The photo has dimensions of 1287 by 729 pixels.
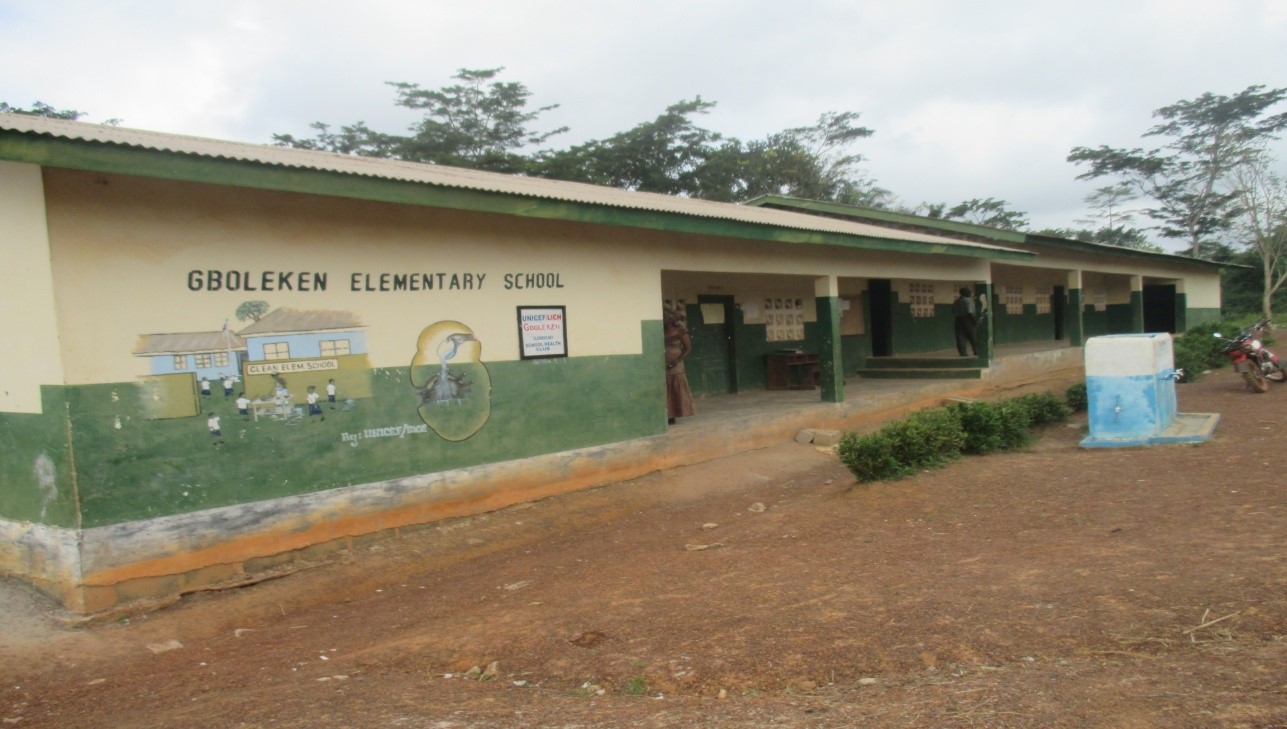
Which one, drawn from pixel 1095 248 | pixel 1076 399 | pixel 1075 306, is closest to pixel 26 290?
pixel 1076 399

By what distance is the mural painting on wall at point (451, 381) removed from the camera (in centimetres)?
741

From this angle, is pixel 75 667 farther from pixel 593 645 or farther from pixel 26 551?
pixel 593 645

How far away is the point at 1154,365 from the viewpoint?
8.88 metres

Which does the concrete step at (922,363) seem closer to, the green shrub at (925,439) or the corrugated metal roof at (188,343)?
the green shrub at (925,439)

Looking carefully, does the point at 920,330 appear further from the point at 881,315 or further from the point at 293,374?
the point at 293,374

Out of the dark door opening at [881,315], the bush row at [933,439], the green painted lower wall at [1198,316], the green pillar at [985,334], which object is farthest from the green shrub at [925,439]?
the green painted lower wall at [1198,316]

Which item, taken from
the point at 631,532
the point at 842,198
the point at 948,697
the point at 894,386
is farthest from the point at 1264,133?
the point at 948,697

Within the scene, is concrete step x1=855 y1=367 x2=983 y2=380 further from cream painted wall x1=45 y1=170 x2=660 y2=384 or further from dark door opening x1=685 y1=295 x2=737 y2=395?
cream painted wall x1=45 y1=170 x2=660 y2=384

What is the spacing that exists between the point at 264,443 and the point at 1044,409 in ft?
30.1

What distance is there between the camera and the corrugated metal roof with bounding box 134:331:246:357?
5801 millimetres

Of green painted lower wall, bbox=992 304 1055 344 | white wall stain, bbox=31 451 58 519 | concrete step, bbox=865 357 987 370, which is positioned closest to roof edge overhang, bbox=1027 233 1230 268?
green painted lower wall, bbox=992 304 1055 344

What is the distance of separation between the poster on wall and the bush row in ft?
9.69

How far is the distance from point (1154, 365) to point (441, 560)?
24.3 feet

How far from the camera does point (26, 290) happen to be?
5.52 m
